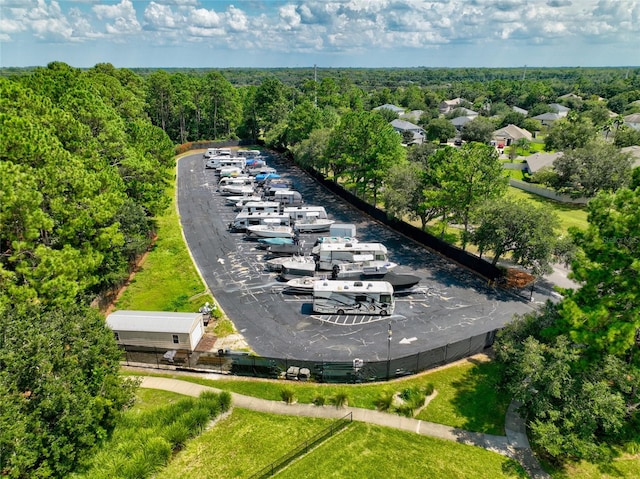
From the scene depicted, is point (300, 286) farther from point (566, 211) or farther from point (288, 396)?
point (566, 211)

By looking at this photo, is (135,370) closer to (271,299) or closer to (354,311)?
(271,299)

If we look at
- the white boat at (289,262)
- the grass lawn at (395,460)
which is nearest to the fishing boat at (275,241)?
the white boat at (289,262)

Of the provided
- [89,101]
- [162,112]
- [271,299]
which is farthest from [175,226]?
[162,112]

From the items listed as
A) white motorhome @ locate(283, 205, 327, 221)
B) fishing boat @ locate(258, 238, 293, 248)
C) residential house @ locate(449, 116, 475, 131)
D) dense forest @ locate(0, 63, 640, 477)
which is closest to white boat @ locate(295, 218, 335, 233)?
white motorhome @ locate(283, 205, 327, 221)

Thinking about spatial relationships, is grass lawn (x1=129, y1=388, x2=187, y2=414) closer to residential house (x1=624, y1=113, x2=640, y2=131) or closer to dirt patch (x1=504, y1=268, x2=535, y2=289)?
dirt patch (x1=504, y1=268, x2=535, y2=289)

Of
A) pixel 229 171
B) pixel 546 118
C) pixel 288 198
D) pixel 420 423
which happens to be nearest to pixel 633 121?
pixel 546 118
